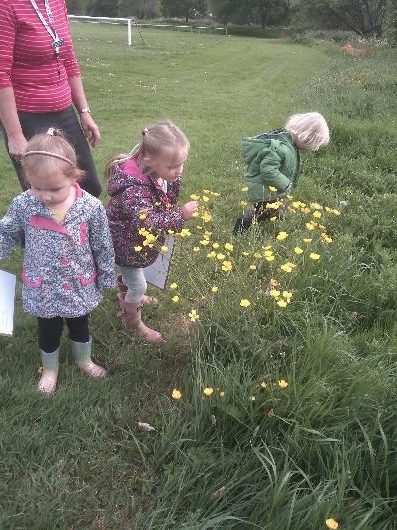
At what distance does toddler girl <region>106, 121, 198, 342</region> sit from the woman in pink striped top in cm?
55

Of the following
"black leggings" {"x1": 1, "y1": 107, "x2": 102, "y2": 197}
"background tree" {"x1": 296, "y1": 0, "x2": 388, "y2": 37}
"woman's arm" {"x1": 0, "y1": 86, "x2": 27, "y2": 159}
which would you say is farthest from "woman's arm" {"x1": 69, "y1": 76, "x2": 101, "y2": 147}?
"background tree" {"x1": 296, "y1": 0, "x2": 388, "y2": 37}

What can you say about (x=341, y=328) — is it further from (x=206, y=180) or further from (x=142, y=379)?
(x=206, y=180)

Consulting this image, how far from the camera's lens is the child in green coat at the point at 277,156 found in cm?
395

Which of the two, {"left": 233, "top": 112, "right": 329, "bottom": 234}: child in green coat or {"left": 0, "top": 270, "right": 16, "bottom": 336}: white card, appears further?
{"left": 233, "top": 112, "right": 329, "bottom": 234}: child in green coat

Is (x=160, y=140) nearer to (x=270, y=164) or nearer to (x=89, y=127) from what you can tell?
(x=89, y=127)

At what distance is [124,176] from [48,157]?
54 cm

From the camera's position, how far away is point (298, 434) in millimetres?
2078

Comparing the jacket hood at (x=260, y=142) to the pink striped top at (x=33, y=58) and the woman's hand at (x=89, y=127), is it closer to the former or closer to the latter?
the woman's hand at (x=89, y=127)

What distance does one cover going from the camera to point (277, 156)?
155 inches

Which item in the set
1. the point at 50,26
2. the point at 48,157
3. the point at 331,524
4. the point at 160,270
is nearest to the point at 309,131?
the point at 160,270

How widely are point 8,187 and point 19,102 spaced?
9.10 feet

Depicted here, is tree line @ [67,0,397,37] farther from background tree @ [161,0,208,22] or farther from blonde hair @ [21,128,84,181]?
blonde hair @ [21,128,84,181]

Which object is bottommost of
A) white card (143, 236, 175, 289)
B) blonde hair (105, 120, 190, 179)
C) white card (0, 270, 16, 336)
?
white card (143, 236, 175, 289)

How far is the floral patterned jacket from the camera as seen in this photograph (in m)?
2.63
